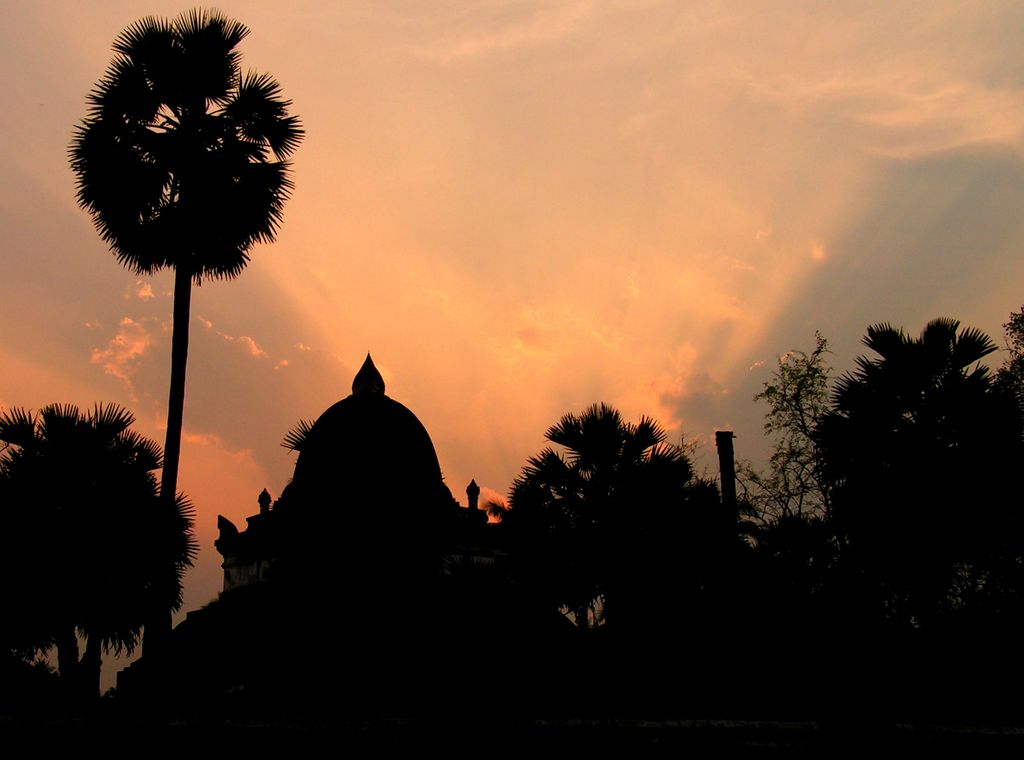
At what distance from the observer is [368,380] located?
125 feet

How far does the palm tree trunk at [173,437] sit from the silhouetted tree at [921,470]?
1293 centimetres

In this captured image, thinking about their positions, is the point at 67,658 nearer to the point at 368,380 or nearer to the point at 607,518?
the point at 607,518

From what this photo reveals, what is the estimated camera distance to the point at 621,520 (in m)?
17.7

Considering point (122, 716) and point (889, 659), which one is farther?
point (889, 659)

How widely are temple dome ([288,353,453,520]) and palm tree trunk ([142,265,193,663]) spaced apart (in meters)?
3.14

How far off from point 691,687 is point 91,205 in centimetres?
1654

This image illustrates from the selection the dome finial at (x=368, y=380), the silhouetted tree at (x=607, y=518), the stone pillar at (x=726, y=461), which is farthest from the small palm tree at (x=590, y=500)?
the dome finial at (x=368, y=380)

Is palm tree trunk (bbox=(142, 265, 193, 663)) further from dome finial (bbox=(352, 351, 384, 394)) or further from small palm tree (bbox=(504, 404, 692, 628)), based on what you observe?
dome finial (bbox=(352, 351, 384, 394))

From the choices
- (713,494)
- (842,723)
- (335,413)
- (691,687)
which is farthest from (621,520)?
(335,413)

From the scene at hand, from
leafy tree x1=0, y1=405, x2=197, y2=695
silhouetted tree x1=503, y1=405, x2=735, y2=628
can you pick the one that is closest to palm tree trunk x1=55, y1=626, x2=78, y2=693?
leafy tree x1=0, y1=405, x2=197, y2=695

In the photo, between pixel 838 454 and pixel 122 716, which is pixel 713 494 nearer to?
pixel 838 454

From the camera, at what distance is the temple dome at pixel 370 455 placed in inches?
1015

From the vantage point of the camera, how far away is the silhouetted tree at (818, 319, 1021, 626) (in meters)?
16.0

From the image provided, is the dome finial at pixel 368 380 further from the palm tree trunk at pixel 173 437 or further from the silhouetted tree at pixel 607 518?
the silhouetted tree at pixel 607 518
